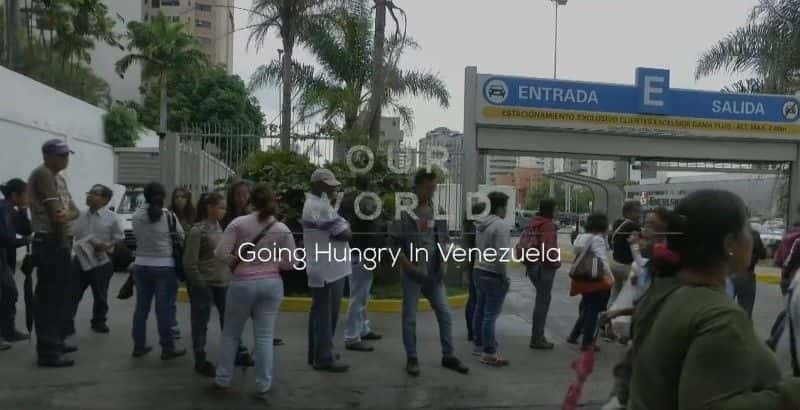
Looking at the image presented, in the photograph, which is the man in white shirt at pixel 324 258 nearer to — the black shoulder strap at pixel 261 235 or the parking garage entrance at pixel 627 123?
the black shoulder strap at pixel 261 235

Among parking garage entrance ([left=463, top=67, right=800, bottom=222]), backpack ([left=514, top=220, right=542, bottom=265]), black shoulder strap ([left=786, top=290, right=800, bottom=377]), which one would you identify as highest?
parking garage entrance ([left=463, top=67, right=800, bottom=222])

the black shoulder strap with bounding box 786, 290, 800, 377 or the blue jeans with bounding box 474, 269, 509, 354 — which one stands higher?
the black shoulder strap with bounding box 786, 290, 800, 377

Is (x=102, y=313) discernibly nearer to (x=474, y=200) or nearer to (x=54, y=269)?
(x=54, y=269)

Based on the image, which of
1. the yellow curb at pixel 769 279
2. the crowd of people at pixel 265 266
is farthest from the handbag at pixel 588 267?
the yellow curb at pixel 769 279

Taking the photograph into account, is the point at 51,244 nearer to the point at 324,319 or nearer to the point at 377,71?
the point at 324,319

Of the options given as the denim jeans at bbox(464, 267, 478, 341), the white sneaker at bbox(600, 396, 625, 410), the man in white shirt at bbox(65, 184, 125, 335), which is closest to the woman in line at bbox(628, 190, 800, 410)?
the white sneaker at bbox(600, 396, 625, 410)

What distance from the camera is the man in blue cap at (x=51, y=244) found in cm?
629

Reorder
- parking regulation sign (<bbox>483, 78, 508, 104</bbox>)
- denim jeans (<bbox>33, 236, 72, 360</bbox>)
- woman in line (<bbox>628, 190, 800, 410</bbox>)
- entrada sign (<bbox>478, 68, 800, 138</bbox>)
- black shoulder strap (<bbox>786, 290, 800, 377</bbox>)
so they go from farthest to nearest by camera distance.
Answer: entrada sign (<bbox>478, 68, 800, 138</bbox>) → parking regulation sign (<bbox>483, 78, 508, 104</bbox>) → denim jeans (<bbox>33, 236, 72, 360</bbox>) → black shoulder strap (<bbox>786, 290, 800, 377</bbox>) → woman in line (<bbox>628, 190, 800, 410</bbox>)

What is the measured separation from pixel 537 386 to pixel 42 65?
30.5 m

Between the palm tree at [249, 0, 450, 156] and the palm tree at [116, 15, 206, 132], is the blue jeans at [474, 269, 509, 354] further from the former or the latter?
the palm tree at [116, 15, 206, 132]

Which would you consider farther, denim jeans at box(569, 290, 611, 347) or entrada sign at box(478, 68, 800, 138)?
entrada sign at box(478, 68, 800, 138)

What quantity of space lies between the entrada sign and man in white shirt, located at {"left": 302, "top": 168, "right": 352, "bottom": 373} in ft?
21.5

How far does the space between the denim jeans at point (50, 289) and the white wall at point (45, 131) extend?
11273 mm

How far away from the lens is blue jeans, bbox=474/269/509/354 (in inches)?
279
